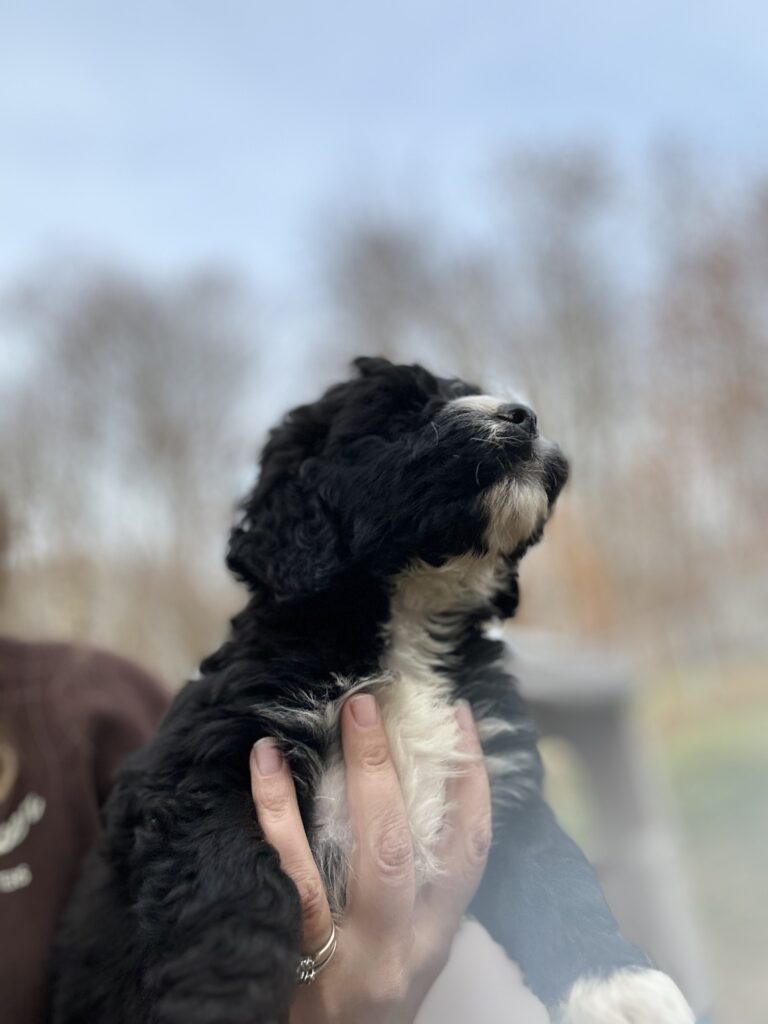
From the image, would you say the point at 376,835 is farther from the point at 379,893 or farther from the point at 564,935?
the point at 564,935

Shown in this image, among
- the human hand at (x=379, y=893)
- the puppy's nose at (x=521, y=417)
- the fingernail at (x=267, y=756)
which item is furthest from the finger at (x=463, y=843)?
the puppy's nose at (x=521, y=417)

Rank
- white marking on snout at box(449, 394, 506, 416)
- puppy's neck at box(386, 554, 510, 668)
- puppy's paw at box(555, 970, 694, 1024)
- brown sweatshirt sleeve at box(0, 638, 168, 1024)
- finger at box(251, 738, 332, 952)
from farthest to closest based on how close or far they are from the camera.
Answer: brown sweatshirt sleeve at box(0, 638, 168, 1024) → puppy's neck at box(386, 554, 510, 668) → white marking on snout at box(449, 394, 506, 416) → finger at box(251, 738, 332, 952) → puppy's paw at box(555, 970, 694, 1024)

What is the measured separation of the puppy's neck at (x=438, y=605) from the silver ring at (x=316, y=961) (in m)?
0.48

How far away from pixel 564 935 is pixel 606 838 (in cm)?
80

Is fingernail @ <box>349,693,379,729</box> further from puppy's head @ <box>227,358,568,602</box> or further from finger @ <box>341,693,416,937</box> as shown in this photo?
puppy's head @ <box>227,358,568,602</box>

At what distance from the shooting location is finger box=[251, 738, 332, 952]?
145cm

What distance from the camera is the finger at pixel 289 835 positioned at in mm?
1451

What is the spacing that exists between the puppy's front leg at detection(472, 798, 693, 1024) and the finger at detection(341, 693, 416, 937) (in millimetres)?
136

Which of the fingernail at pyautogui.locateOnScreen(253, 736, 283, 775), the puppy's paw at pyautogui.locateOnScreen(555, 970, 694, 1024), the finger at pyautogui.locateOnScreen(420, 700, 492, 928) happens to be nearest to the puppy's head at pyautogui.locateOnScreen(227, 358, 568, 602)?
the fingernail at pyautogui.locateOnScreen(253, 736, 283, 775)

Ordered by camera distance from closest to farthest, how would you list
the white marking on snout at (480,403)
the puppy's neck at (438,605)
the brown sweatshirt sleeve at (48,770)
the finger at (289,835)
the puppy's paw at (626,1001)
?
the puppy's paw at (626,1001) < the finger at (289,835) < the white marking on snout at (480,403) < the puppy's neck at (438,605) < the brown sweatshirt sleeve at (48,770)

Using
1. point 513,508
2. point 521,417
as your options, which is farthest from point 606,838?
point 521,417

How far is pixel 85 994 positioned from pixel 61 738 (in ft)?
2.32

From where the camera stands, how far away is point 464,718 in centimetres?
171

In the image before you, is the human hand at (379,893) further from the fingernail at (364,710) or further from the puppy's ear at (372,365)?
the puppy's ear at (372,365)
